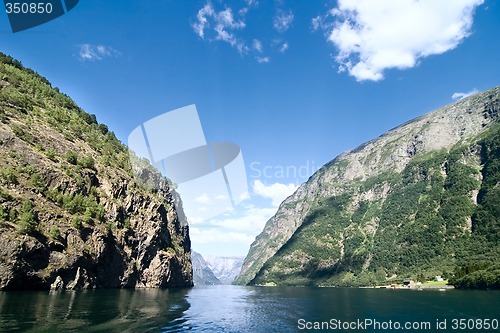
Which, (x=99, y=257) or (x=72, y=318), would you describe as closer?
(x=72, y=318)

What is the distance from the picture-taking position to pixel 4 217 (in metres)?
68.6

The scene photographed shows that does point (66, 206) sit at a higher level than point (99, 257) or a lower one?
higher

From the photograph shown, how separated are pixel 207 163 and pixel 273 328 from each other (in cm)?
2247

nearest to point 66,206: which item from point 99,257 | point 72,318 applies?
point 99,257

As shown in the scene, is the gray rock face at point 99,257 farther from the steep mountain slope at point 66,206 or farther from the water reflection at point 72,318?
the water reflection at point 72,318

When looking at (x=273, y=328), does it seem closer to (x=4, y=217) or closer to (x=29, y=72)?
(x=4, y=217)

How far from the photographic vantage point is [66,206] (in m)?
88.0

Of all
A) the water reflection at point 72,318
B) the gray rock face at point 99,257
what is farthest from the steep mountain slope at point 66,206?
the water reflection at point 72,318

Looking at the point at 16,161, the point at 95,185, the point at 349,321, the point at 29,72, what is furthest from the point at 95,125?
the point at 349,321

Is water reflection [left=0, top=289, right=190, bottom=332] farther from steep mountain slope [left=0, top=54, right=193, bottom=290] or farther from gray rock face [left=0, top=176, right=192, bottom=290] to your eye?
steep mountain slope [left=0, top=54, right=193, bottom=290]

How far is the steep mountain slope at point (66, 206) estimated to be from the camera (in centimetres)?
7112

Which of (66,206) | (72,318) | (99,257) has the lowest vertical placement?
(72,318)

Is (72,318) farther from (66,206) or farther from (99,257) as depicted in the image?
(99,257)

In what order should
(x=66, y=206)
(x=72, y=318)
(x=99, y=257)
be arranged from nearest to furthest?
1. (x=72, y=318)
2. (x=66, y=206)
3. (x=99, y=257)
